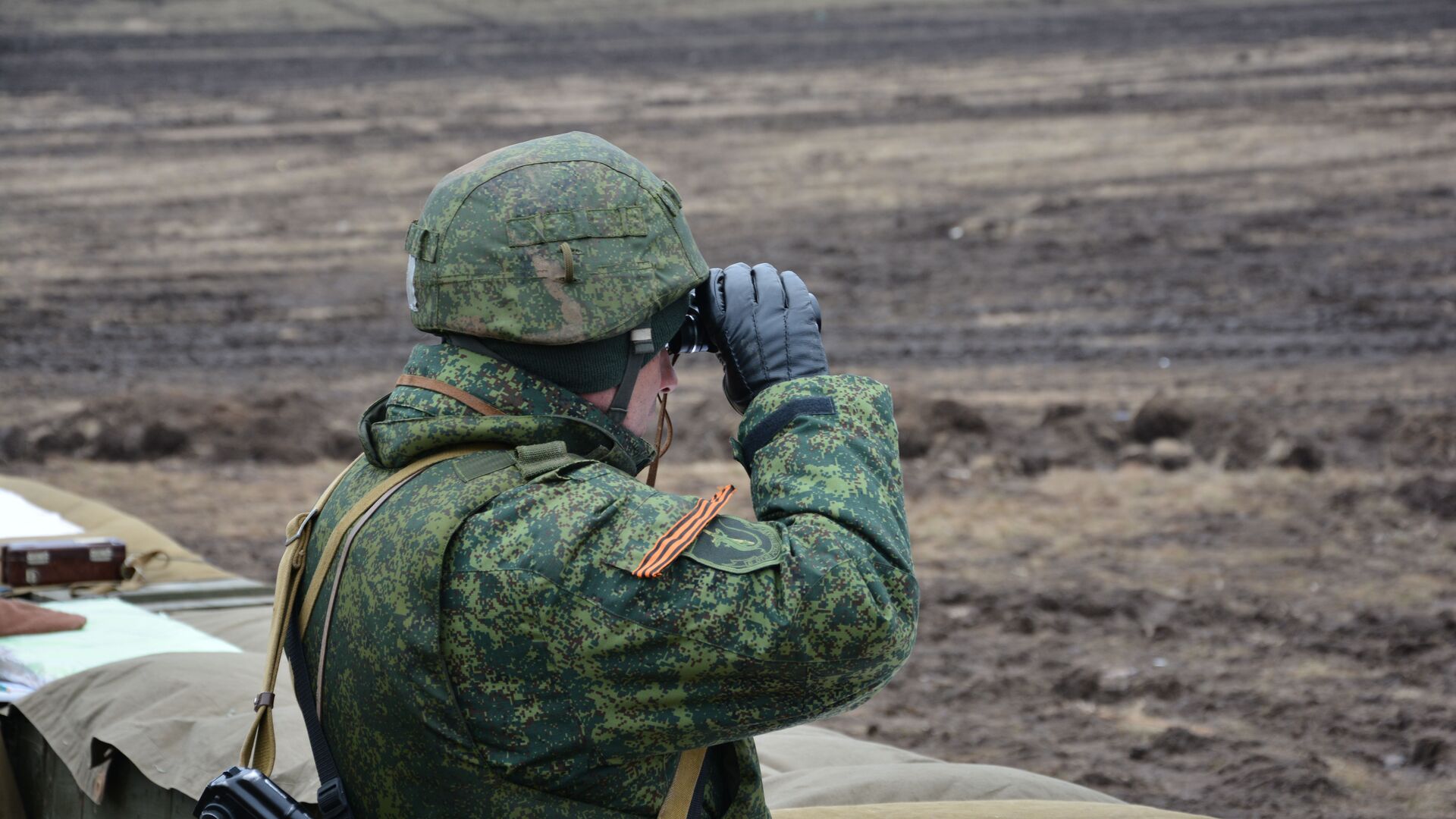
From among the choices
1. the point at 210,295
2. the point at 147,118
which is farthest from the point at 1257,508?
the point at 147,118

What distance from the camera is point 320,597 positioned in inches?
77.3

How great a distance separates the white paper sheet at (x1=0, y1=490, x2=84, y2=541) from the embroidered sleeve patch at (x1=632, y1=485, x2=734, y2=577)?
3284mm

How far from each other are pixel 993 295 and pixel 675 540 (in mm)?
9792

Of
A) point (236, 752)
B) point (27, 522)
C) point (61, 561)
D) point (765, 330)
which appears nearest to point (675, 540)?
point (765, 330)

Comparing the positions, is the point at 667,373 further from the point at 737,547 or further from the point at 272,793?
the point at 272,793

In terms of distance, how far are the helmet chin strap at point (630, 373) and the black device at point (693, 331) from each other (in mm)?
94

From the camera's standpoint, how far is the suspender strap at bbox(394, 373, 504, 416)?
1.93 metres

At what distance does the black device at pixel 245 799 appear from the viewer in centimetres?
194

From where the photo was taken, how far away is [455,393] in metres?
1.94

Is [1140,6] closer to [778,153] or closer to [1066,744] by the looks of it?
[778,153]

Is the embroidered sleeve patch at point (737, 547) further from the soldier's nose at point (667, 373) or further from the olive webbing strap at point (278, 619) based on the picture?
the olive webbing strap at point (278, 619)

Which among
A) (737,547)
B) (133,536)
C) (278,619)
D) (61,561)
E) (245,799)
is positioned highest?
(737,547)

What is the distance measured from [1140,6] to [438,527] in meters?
22.4

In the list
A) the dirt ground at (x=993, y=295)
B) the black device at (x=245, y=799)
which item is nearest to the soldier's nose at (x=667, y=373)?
the black device at (x=245, y=799)
